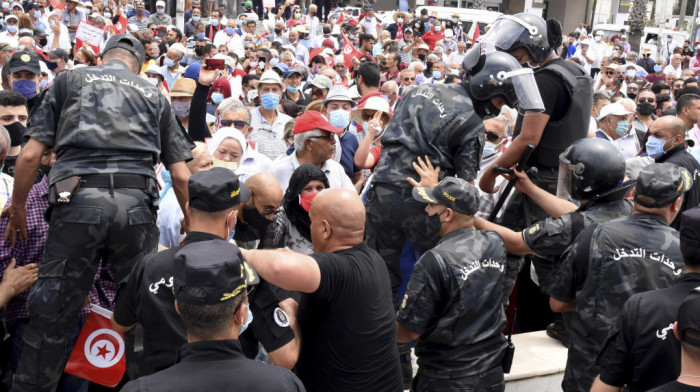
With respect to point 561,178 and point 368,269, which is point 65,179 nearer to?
point 368,269

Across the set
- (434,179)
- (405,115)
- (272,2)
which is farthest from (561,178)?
(272,2)

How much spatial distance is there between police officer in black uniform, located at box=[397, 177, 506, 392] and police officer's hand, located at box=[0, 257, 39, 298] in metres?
2.14

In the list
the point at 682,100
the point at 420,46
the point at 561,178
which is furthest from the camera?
the point at 420,46

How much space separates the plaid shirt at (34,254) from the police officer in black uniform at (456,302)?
74.2 inches

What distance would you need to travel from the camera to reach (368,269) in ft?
10.7

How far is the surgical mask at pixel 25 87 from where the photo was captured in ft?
23.4

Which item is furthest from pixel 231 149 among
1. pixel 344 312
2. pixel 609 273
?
pixel 609 273

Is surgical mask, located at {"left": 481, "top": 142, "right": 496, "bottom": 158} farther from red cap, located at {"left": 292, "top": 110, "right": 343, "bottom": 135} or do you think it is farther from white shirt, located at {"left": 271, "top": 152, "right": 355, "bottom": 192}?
red cap, located at {"left": 292, "top": 110, "right": 343, "bottom": 135}

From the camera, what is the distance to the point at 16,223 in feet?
13.2

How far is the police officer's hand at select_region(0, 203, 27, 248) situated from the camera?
4.00 meters

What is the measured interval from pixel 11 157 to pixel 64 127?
4.88 feet

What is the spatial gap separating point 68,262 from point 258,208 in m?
1.08

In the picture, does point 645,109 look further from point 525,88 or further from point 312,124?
point 312,124

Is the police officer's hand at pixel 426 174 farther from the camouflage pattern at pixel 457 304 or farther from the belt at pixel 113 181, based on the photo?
the belt at pixel 113 181
